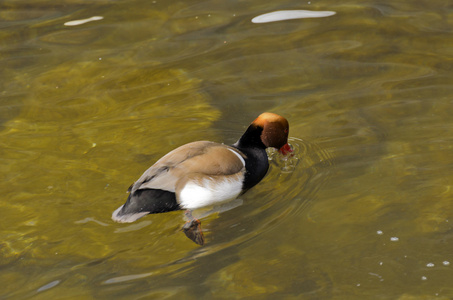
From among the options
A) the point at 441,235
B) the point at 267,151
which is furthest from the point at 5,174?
the point at 441,235

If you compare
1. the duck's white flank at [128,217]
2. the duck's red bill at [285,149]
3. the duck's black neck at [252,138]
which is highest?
the duck's black neck at [252,138]

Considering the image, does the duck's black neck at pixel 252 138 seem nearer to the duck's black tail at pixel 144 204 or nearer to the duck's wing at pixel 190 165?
the duck's wing at pixel 190 165

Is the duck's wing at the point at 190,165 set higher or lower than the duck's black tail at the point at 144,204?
higher

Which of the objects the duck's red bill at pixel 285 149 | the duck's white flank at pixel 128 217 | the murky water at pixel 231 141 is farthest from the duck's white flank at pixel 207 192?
the duck's red bill at pixel 285 149

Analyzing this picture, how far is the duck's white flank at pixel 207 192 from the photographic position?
423cm

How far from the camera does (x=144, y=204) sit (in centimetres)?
412

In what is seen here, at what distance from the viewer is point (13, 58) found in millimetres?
6934

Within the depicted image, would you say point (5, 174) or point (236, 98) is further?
point (236, 98)

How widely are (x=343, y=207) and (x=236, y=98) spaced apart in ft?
6.67

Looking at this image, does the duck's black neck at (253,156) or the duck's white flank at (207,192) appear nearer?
the duck's white flank at (207,192)

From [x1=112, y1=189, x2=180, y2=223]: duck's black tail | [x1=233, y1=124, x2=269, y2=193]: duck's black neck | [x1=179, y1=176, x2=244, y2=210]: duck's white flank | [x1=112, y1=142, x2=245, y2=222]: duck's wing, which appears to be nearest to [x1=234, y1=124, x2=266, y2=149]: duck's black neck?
[x1=233, y1=124, x2=269, y2=193]: duck's black neck

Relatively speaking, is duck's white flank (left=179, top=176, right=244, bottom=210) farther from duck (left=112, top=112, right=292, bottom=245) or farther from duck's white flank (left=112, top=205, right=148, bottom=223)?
duck's white flank (left=112, top=205, right=148, bottom=223)

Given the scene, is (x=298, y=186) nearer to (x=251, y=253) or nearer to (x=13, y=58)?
(x=251, y=253)

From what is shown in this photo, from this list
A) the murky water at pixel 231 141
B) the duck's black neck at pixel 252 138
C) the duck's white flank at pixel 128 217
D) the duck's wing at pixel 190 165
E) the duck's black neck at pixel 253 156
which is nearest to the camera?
the murky water at pixel 231 141
